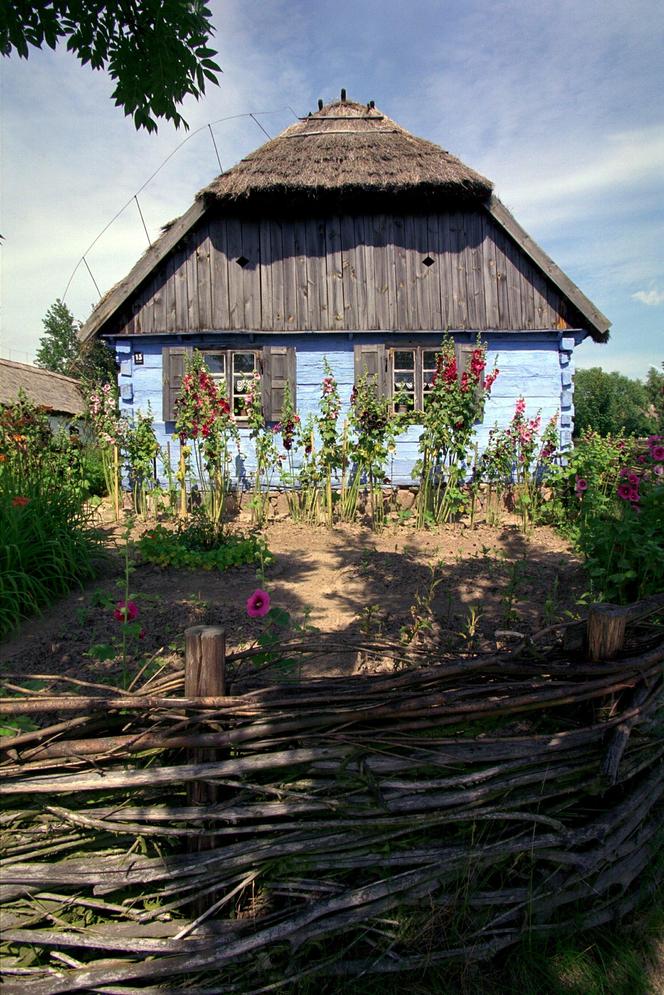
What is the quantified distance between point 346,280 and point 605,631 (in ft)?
25.9

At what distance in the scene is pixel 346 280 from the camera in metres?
8.70

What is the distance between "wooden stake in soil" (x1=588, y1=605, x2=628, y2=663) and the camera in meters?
1.77

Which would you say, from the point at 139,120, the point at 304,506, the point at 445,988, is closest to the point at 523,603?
the point at 445,988

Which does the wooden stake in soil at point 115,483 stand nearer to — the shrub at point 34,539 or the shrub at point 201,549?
the shrub at point 34,539

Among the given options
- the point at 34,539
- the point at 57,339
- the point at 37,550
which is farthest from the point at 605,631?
the point at 57,339

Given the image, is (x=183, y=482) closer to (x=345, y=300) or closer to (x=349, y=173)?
(x=345, y=300)

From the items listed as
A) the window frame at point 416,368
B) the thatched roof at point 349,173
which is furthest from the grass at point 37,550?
the thatched roof at point 349,173

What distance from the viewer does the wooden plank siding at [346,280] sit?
8.62m

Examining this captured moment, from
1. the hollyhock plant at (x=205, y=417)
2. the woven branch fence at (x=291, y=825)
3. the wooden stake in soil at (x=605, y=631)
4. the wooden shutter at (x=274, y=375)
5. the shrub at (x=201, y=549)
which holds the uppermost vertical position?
the wooden shutter at (x=274, y=375)

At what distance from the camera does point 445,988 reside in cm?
155

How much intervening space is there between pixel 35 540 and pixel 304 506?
395 centimetres

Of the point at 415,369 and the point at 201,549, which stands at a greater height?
the point at 415,369

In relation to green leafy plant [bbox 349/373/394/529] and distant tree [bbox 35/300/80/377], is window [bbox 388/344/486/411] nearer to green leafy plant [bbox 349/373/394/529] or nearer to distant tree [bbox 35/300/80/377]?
green leafy plant [bbox 349/373/394/529]

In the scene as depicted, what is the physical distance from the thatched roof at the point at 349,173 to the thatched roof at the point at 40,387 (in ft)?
31.8
